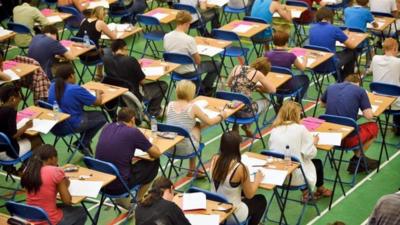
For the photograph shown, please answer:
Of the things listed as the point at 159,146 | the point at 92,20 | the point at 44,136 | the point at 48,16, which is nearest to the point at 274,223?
the point at 159,146

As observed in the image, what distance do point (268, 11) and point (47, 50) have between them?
172 inches

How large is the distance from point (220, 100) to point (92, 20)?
3850mm

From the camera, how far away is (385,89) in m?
12.2

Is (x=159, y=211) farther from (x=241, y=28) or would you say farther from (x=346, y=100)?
(x=241, y=28)

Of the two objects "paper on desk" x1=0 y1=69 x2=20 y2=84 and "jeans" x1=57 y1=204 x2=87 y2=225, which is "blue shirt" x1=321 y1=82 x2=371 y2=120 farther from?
"paper on desk" x1=0 y1=69 x2=20 y2=84

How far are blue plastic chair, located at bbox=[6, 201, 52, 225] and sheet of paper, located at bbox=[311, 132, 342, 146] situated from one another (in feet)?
11.7

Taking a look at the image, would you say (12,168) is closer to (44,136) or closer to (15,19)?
(44,136)

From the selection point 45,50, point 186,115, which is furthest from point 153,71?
point 186,115

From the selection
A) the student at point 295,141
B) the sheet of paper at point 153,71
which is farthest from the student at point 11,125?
the student at point 295,141

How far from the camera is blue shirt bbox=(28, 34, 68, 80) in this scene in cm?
1337

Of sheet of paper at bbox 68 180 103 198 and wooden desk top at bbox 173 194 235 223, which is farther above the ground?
wooden desk top at bbox 173 194 235 223

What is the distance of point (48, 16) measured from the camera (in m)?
15.6

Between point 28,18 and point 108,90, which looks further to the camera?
point 28,18

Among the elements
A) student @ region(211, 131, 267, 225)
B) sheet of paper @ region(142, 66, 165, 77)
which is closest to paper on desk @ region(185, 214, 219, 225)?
student @ region(211, 131, 267, 225)
